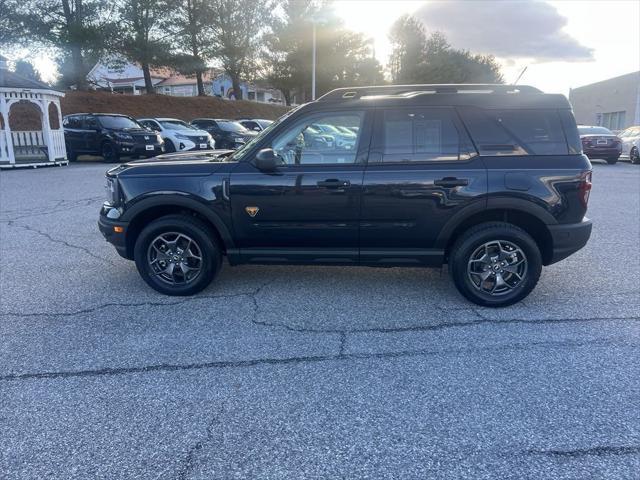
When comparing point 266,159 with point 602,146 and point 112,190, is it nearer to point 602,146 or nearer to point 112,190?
point 112,190

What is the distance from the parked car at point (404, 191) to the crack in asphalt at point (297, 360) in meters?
0.79

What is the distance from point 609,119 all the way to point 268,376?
46.0m

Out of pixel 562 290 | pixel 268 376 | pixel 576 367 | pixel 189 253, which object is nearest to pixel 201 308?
pixel 189 253

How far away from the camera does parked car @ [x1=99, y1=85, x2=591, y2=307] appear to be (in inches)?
173

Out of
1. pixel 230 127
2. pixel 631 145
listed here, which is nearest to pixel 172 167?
pixel 230 127

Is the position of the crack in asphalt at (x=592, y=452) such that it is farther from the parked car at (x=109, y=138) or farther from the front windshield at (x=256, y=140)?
the parked car at (x=109, y=138)

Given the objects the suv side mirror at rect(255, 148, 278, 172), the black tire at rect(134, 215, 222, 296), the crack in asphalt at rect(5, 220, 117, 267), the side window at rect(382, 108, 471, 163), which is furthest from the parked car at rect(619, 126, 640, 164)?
the crack in asphalt at rect(5, 220, 117, 267)

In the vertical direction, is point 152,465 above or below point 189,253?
below

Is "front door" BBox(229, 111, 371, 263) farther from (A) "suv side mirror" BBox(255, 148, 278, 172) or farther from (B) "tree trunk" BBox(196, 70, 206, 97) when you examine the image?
(B) "tree trunk" BBox(196, 70, 206, 97)

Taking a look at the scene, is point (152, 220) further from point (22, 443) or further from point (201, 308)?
point (22, 443)

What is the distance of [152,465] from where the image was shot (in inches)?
101

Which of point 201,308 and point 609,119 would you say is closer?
point 201,308

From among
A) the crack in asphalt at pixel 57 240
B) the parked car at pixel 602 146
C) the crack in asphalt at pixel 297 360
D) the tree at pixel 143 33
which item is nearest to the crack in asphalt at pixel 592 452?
the crack in asphalt at pixel 297 360

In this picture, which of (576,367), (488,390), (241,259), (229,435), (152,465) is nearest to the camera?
(152,465)
